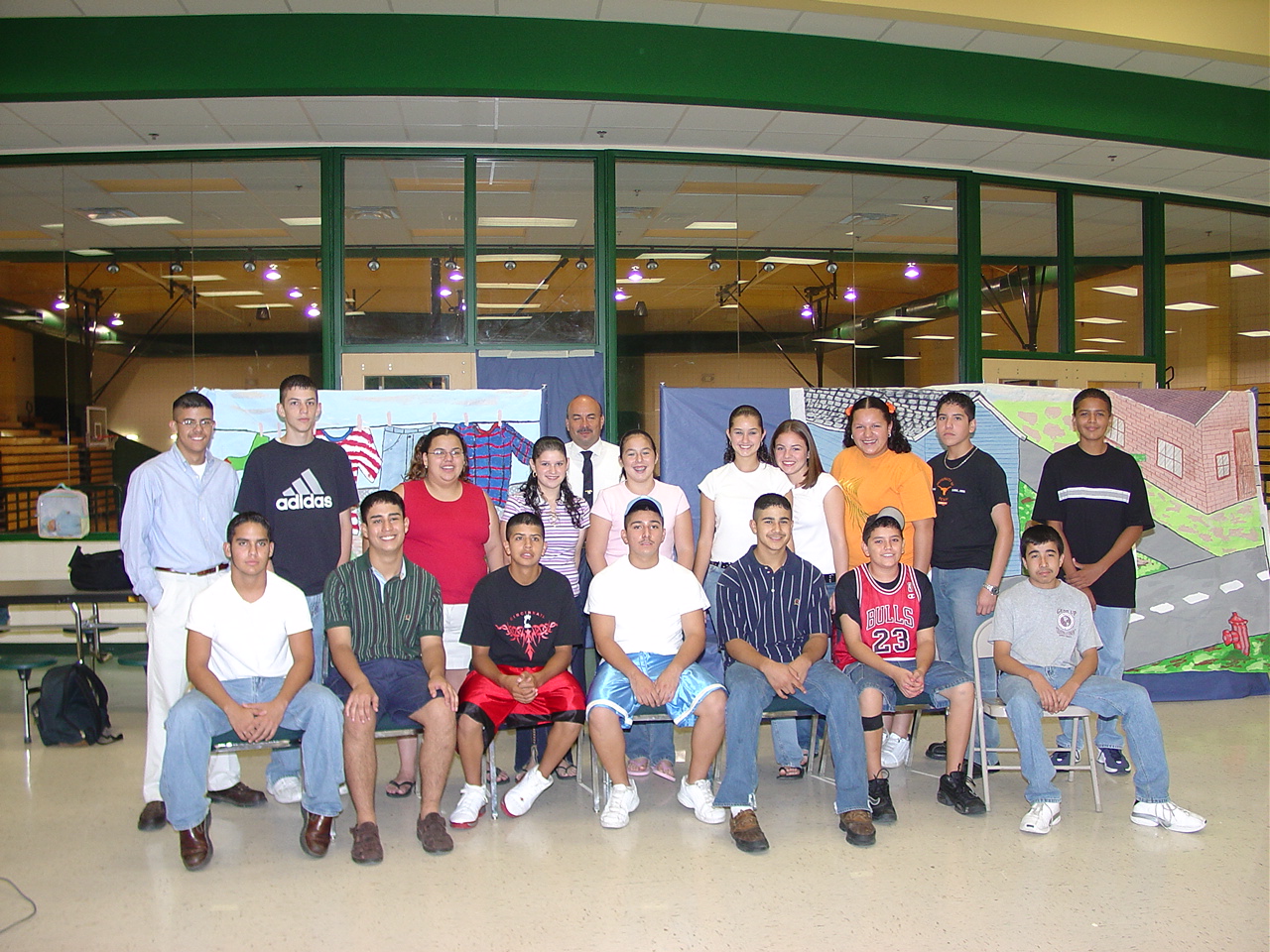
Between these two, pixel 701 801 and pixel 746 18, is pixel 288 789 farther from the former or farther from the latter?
pixel 746 18

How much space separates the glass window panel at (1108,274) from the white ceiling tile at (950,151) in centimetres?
131

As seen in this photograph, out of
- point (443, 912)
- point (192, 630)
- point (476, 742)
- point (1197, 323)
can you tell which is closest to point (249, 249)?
point (192, 630)

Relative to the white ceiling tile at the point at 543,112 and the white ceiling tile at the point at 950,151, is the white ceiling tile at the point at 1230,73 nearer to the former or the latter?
the white ceiling tile at the point at 950,151

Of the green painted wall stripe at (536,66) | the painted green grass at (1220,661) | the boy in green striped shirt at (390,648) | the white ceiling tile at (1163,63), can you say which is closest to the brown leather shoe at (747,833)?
the boy in green striped shirt at (390,648)

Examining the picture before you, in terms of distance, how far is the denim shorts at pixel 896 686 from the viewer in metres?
3.68

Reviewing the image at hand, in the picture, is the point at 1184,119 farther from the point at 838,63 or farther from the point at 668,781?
the point at 668,781

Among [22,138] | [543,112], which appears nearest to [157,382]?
[22,138]

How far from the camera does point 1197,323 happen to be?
7.77 meters

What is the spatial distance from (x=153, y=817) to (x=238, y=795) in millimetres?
362

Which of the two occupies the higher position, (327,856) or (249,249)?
(249,249)

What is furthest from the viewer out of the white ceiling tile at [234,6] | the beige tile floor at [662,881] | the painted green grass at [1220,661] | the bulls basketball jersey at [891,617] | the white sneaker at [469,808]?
the painted green grass at [1220,661]

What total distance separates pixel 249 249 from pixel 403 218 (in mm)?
1187

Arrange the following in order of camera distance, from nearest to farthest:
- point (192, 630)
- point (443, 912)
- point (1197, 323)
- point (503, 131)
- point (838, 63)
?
point (443, 912) → point (192, 630) → point (838, 63) → point (503, 131) → point (1197, 323)

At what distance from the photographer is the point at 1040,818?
3.49 meters
